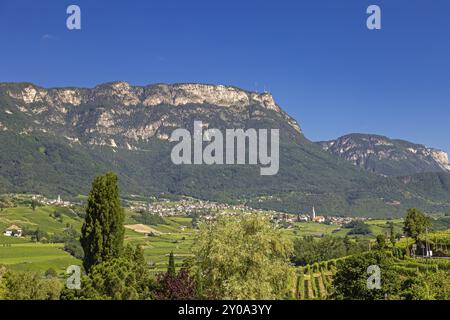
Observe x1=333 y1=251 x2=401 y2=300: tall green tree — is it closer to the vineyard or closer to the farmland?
the vineyard

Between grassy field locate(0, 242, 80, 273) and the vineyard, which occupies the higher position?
the vineyard

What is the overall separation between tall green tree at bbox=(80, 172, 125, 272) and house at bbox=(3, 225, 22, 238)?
124257mm

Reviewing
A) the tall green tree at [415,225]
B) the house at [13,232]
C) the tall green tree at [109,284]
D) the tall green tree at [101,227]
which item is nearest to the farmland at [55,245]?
the tall green tree at [415,225]

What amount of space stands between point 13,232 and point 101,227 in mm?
131369

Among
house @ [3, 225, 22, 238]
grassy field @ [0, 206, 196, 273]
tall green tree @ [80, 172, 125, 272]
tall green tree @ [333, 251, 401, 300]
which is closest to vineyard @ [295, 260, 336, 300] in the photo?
tall green tree @ [333, 251, 401, 300]

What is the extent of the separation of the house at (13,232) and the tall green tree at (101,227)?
124257 millimetres

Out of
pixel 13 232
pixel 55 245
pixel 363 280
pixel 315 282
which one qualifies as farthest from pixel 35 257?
pixel 363 280

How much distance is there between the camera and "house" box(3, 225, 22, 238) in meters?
154

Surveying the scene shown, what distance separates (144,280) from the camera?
42812mm

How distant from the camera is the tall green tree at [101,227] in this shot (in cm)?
4128
